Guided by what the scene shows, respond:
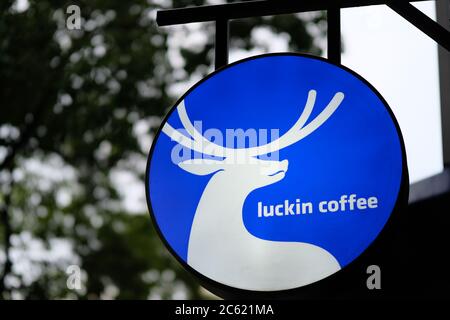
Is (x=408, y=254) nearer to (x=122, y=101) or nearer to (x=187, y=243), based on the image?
(x=187, y=243)

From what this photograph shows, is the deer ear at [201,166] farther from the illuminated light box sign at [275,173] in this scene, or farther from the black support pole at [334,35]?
the black support pole at [334,35]

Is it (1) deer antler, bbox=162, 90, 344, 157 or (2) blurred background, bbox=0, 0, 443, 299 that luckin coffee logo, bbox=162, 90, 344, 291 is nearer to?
(1) deer antler, bbox=162, 90, 344, 157

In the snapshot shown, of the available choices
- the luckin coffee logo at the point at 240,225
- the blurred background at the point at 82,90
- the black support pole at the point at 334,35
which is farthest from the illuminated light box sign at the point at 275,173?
the blurred background at the point at 82,90

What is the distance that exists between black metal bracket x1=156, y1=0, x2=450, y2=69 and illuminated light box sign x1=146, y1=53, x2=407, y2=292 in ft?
0.63

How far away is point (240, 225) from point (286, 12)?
109cm

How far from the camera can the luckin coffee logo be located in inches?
118

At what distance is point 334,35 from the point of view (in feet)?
11.0

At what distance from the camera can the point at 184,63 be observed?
823 centimetres

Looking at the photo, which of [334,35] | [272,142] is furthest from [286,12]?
[272,142]

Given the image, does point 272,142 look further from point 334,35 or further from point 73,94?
point 73,94

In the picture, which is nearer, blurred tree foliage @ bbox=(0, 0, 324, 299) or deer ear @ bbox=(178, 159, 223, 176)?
deer ear @ bbox=(178, 159, 223, 176)

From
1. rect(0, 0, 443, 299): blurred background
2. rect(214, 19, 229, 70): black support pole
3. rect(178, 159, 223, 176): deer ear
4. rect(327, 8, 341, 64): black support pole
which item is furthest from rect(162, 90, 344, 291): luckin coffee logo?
rect(0, 0, 443, 299): blurred background

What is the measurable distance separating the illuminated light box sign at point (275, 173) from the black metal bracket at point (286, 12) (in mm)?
191
